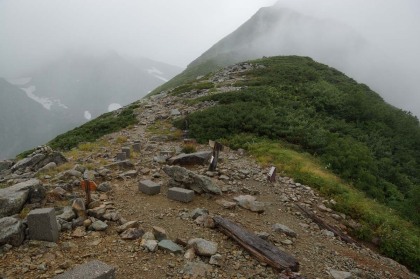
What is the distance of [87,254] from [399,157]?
20213 mm

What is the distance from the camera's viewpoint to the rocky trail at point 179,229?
20.3 feet

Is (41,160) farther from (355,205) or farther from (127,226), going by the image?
(355,205)

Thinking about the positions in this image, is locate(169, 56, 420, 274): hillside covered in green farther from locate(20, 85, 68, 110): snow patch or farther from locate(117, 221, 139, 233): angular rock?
locate(20, 85, 68, 110): snow patch

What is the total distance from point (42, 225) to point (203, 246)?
11.1 feet

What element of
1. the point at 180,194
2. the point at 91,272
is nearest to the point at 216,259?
the point at 91,272

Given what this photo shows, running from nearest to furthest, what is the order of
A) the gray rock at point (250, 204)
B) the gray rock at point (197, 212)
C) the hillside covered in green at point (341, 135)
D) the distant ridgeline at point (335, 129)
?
the gray rock at point (197, 212) → the gray rock at point (250, 204) → the hillside covered in green at point (341, 135) → the distant ridgeline at point (335, 129)

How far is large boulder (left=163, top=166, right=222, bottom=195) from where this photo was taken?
9.94 meters

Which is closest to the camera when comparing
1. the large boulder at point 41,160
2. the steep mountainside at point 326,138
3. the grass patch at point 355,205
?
the grass patch at point 355,205

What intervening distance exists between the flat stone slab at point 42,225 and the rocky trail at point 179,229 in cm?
16

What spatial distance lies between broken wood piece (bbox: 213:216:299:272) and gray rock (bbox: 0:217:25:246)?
428 centimetres

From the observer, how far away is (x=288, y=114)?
21484mm

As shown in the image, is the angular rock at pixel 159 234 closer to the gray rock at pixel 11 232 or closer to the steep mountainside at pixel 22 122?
the gray rock at pixel 11 232

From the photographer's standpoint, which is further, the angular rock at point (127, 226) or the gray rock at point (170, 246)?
the angular rock at point (127, 226)

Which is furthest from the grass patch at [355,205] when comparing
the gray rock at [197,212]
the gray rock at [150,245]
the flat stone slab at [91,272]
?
the flat stone slab at [91,272]
